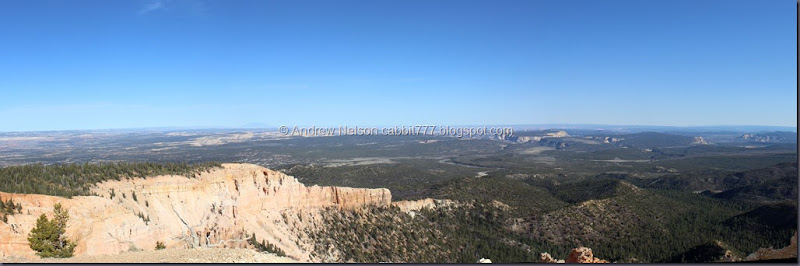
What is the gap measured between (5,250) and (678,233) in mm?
54167

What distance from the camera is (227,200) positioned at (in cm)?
3503

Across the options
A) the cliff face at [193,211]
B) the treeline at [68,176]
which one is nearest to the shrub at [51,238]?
the cliff face at [193,211]

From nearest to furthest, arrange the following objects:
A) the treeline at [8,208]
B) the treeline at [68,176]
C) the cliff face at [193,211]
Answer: the treeline at [8,208], the cliff face at [193,211], the treeline at [68,176]

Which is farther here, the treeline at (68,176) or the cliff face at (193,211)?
the treeline at (68,176)

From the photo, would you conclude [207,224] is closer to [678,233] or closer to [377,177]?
[678,233]

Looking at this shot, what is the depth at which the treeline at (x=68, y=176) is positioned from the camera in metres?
23.9

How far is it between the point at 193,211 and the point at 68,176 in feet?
24.4

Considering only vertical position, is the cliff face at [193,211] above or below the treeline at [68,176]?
below

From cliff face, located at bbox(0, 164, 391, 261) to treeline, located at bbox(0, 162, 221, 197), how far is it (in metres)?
0.97

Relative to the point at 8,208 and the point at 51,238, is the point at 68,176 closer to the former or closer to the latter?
the point at 8,208

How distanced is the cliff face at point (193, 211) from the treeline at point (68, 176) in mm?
968

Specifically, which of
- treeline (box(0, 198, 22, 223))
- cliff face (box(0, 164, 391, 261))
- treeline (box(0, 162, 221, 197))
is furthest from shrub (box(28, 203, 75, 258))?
treeline (box(0, 162, 221, 197))

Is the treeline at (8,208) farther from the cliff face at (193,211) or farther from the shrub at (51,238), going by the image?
the shrub at (51,238)

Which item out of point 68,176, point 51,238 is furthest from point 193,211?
point 51,238
